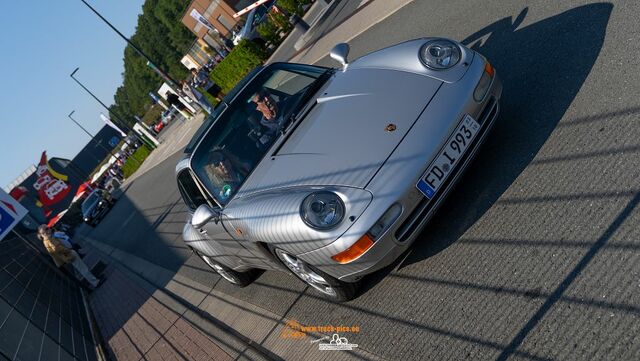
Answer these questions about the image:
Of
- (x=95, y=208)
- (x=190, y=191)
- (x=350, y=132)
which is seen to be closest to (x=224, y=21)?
(x=95, y=208)

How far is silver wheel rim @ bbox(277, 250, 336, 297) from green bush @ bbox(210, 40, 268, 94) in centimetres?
1561

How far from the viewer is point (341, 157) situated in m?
4.11

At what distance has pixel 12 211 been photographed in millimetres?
11703

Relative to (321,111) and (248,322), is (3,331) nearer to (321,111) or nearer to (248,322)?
(248,322)

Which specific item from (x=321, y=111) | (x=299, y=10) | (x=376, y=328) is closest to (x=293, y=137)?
(x=321, y=111)

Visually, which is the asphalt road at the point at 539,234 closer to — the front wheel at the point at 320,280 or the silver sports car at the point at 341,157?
the front wheel at the point at 320,280

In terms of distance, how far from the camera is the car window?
557 centimetres

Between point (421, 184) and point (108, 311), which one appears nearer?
point (421, 184)

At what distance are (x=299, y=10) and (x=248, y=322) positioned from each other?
14.8 metres

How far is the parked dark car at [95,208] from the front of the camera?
87.8 ft

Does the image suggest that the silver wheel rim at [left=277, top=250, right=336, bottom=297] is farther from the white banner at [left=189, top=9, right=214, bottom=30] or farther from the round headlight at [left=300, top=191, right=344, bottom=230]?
the white banner at [left=189, top=9, right=214, bottom=30]

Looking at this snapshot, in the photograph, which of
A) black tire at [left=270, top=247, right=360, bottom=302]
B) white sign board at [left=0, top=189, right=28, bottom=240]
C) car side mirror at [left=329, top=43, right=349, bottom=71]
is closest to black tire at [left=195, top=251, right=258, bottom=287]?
black tire at [left=270, top=247, right=360, bottom=302]

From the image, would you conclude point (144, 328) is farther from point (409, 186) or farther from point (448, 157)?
point (448, 157)

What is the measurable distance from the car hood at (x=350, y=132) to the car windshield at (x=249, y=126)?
0.25 m
